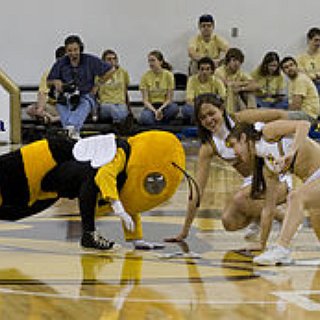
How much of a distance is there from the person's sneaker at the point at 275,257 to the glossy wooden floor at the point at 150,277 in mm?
58

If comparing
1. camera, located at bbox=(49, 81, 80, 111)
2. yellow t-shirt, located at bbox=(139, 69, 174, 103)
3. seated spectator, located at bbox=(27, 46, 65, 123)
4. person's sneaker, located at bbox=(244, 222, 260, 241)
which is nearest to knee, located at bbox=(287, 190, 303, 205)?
person's sneaker, located at bbox=(244, 222, 260, 241)

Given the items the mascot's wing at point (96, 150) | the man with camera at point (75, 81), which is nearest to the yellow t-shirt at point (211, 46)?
the man with camera at point (75, 81)

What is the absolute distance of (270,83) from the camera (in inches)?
492

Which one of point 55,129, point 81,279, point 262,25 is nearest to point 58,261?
Answer: point 81,279

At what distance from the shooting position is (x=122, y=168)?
548cm

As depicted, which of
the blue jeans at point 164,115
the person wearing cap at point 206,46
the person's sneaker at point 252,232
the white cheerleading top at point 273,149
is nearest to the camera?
the white cheerleading top at point 273,149

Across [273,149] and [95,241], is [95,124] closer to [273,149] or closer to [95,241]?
[95,241]

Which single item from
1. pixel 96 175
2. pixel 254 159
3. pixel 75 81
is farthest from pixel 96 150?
pixel 75 81

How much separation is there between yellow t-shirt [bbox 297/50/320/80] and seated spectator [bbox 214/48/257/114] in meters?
0.77

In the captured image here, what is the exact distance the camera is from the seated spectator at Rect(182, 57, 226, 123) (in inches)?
457

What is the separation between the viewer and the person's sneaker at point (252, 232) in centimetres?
596

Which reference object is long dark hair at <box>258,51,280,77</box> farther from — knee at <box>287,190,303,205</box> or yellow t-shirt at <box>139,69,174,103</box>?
knee at <box>287,190,303,205</box>

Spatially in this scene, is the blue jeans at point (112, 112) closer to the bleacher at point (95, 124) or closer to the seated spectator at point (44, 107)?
the bleacher at point (95, 124)

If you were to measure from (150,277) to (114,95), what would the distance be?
25.3 ft
